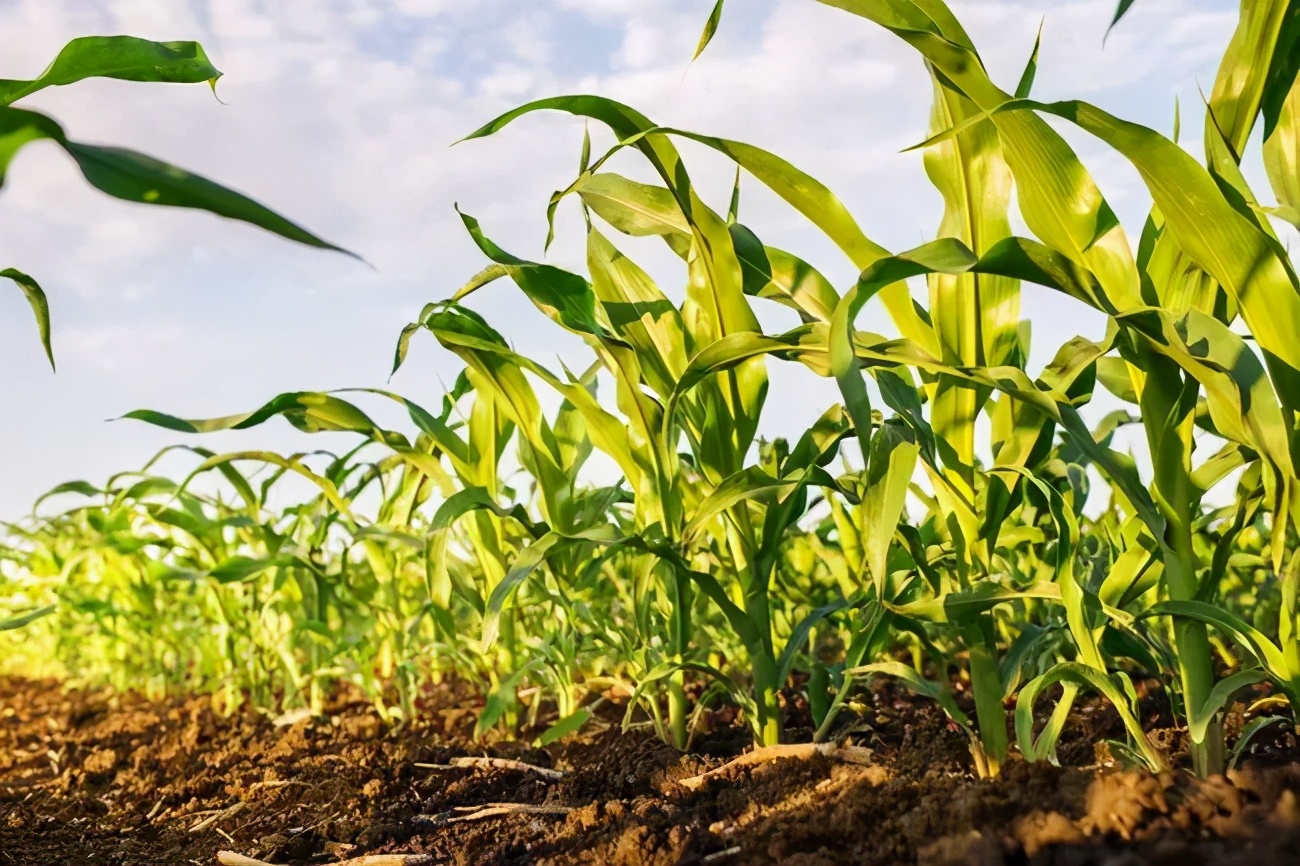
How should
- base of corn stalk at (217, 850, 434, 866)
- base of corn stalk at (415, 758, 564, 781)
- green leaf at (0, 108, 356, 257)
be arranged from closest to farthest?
green leaf at (0, 108, 356, 257) < base of corn stalk at (217, 850, 434, 866) < base of corn stalk at (415, 758, 564, 781)

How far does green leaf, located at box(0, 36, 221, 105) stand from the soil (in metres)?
0.91

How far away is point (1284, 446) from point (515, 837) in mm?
964

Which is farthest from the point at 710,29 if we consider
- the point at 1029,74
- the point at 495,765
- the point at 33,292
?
the point at 495,765

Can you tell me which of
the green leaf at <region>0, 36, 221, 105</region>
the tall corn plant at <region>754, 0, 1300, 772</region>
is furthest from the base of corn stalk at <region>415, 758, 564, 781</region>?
the green leaf at <region>0, 36, 221, 105</region>

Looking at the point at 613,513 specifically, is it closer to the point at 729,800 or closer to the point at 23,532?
the point at 729,800

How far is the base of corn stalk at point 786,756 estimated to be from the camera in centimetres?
138

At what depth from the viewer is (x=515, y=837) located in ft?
4.37

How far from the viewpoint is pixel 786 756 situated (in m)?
1.41

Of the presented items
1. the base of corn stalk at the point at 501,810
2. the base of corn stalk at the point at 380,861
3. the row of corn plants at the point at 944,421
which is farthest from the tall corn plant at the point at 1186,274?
the base of corn stalk at the point at 380,861

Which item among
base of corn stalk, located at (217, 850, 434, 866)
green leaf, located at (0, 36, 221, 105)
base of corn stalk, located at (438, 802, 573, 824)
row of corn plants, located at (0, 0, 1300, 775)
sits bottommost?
base of corn stalk, located at (217, 850, 434, 866)

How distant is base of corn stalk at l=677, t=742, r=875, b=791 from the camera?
4.52ft

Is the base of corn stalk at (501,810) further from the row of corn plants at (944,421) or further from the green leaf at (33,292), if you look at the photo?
the green leaf at (33,292)

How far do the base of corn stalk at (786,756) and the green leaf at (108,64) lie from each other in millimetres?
1012

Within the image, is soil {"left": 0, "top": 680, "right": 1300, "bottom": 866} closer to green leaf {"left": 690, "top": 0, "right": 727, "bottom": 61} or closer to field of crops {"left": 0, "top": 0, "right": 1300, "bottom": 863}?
field of crops {"left": 0, "top": 0, "right": 1300, "bottom": 863}
